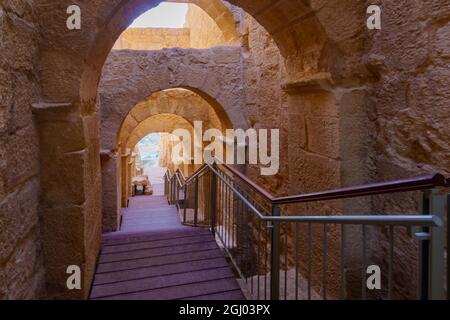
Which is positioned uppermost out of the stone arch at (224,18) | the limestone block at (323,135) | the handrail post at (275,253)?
the stone arch at (224,18)

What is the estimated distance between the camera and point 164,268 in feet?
12.3

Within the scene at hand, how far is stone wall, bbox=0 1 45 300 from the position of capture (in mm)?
1969

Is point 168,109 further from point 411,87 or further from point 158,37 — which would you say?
point 158,37

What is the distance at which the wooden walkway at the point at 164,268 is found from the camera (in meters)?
3.33

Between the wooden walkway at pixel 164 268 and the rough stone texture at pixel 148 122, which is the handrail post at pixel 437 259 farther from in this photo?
the rough stone texture at pixel 148 122

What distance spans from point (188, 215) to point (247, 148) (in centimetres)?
415

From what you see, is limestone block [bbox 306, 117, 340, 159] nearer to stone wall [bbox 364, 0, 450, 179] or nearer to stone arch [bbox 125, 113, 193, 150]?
stone wall [bbox 364, 0, 450, 179]

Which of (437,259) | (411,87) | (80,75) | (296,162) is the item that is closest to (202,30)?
(296,162)

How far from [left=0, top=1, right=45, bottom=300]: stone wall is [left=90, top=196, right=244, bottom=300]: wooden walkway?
903mm

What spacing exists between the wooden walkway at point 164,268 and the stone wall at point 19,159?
2.96 feet

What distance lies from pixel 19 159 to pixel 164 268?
1.93 meters

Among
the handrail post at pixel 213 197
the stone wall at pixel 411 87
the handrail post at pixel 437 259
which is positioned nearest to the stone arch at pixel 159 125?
the handrail post at pixel 213 197

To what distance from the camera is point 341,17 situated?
2.96 meters

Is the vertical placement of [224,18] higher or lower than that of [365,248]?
higher
